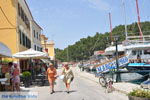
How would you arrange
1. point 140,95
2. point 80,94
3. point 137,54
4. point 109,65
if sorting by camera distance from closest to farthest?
point 140,95
point 80,94
point 109,65
point 137,54

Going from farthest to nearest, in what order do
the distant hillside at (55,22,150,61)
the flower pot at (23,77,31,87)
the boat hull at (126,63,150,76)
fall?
the distant hillside at (55,22,150,61) < the boat hull at (126,63,150,76) < the flower pot at (23,77,31,87)

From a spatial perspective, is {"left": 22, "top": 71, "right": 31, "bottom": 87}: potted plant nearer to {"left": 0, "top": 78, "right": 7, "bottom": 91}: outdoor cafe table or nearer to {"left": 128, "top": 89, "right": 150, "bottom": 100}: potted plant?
{"left": 0, "top": 78, "right": 7, "bottom": 91}: outdoor cafe table

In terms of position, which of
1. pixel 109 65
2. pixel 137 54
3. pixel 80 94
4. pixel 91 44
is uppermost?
pixel 91 44

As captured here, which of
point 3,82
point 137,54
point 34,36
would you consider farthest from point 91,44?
point 3,82

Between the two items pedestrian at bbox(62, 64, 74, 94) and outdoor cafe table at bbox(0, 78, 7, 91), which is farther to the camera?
pedestrian at bbox(62, 64, 74, 94)

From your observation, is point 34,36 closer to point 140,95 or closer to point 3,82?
point 3,82

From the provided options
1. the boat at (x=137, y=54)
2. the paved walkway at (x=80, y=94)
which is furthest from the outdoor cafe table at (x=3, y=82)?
the boat at (x=137, y=54)

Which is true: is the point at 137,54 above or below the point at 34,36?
below

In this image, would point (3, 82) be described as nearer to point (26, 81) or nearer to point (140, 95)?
point (26, 81)

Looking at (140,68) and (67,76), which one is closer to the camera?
(67,76)

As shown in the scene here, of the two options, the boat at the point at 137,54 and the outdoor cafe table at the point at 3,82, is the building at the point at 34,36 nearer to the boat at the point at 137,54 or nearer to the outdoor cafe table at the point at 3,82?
the boat at the point at 137,54

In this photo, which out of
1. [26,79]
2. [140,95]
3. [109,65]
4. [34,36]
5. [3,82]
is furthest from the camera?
[34,36]

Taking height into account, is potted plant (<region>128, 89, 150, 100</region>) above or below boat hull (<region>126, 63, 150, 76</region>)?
below

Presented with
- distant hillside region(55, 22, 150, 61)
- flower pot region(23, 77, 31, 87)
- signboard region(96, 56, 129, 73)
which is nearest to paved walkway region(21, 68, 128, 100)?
flower pot region(23, 77, 31, 87)
